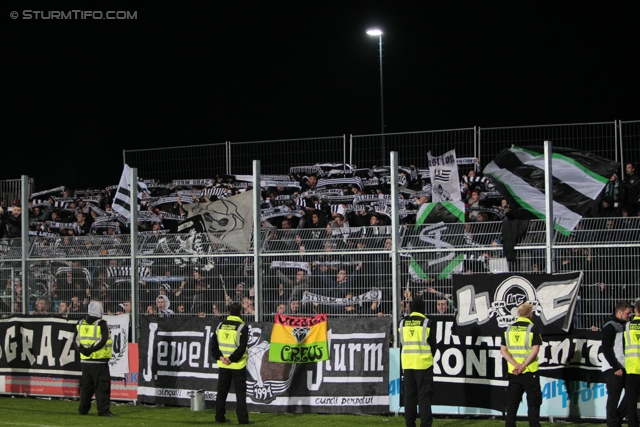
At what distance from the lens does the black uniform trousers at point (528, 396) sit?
1127 centimetres

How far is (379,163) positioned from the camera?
2320 centimetres

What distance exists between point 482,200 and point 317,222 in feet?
12.7

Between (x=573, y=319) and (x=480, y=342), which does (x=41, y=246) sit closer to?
(x=480, y=342)

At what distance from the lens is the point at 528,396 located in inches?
447

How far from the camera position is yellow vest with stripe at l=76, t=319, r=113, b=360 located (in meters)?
14.2

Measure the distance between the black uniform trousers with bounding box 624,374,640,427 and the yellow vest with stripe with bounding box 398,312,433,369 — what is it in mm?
2487

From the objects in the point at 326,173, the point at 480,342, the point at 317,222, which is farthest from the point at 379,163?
the point at 480,342

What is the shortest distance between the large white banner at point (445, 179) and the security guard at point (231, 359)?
6.04 m

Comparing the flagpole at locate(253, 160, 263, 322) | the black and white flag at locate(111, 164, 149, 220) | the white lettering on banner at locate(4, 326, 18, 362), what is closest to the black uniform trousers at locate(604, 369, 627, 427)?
the flagpole at locate(253, 160, 263, 322)

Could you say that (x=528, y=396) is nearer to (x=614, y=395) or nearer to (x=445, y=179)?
(x=614, y=395)

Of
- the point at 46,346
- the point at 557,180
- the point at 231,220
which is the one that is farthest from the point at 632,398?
the point at 46,346

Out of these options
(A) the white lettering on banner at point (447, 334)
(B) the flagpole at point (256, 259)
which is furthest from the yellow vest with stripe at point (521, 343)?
(B) the flagpole at point (256, 259)

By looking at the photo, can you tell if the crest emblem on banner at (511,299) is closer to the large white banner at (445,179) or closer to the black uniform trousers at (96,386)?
the large white banner at (445,179)

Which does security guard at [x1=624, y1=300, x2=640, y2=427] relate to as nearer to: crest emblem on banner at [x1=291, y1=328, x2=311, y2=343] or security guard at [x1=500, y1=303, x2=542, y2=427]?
security guard at [x1=500, y1=303, x2=542, y2=427]
